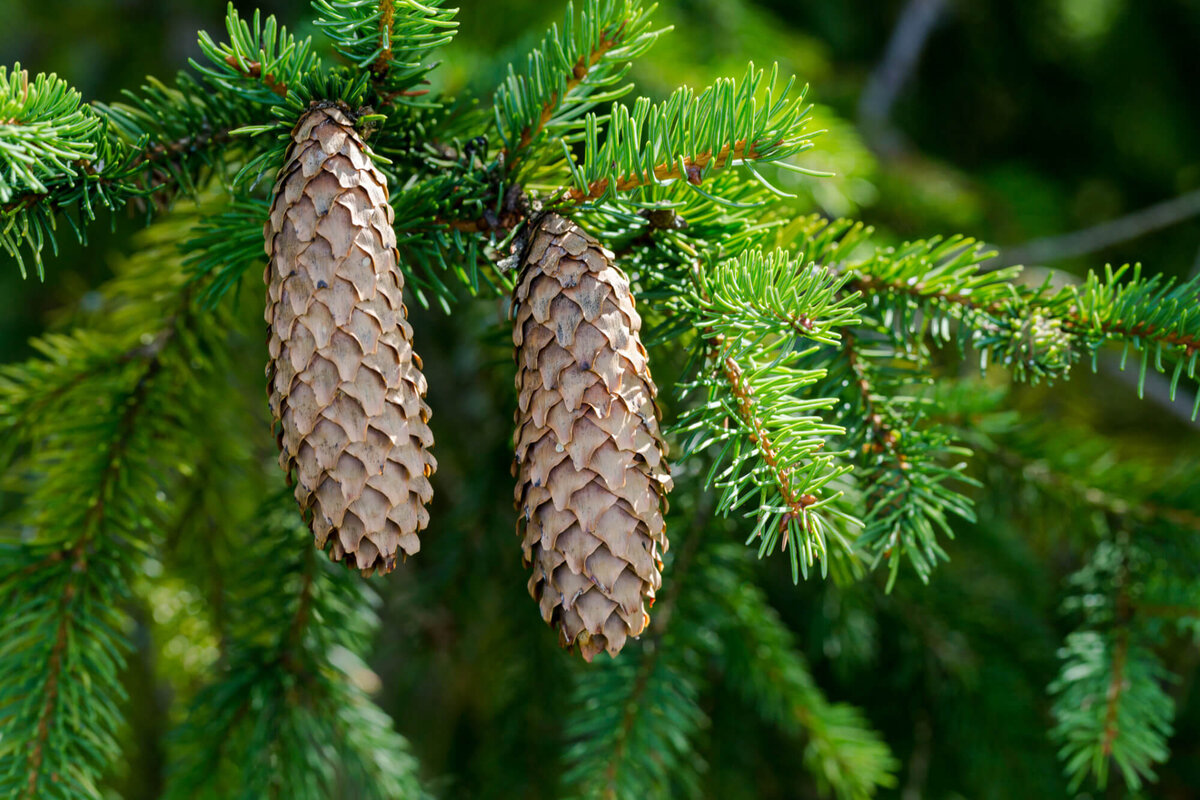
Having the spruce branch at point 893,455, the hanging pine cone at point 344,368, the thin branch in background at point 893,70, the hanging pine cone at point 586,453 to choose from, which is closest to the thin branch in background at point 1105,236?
the thin branch in background at point 893,70

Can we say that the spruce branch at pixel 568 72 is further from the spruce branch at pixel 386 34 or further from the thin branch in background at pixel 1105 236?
the thin branch in background at pixel 1105 236

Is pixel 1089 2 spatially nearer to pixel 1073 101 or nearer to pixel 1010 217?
pixel 1073 101

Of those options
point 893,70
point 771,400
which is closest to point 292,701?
point 771,400

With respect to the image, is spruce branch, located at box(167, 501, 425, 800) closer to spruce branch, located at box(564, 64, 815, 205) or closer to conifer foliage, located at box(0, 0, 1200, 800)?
conifer foliage, located at box(0, 0, 1200, 800)

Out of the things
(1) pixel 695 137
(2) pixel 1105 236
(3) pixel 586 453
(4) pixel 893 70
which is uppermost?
(4) pixel 893 70

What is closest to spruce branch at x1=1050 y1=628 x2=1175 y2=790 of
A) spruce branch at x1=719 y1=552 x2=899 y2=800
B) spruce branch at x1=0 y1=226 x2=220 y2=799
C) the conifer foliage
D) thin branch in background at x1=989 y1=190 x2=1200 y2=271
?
the conifer foliage

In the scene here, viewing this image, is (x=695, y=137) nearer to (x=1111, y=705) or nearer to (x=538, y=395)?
(x=538, y=395)

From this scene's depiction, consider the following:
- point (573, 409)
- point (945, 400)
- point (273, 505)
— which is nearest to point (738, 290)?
point (573, 409)
